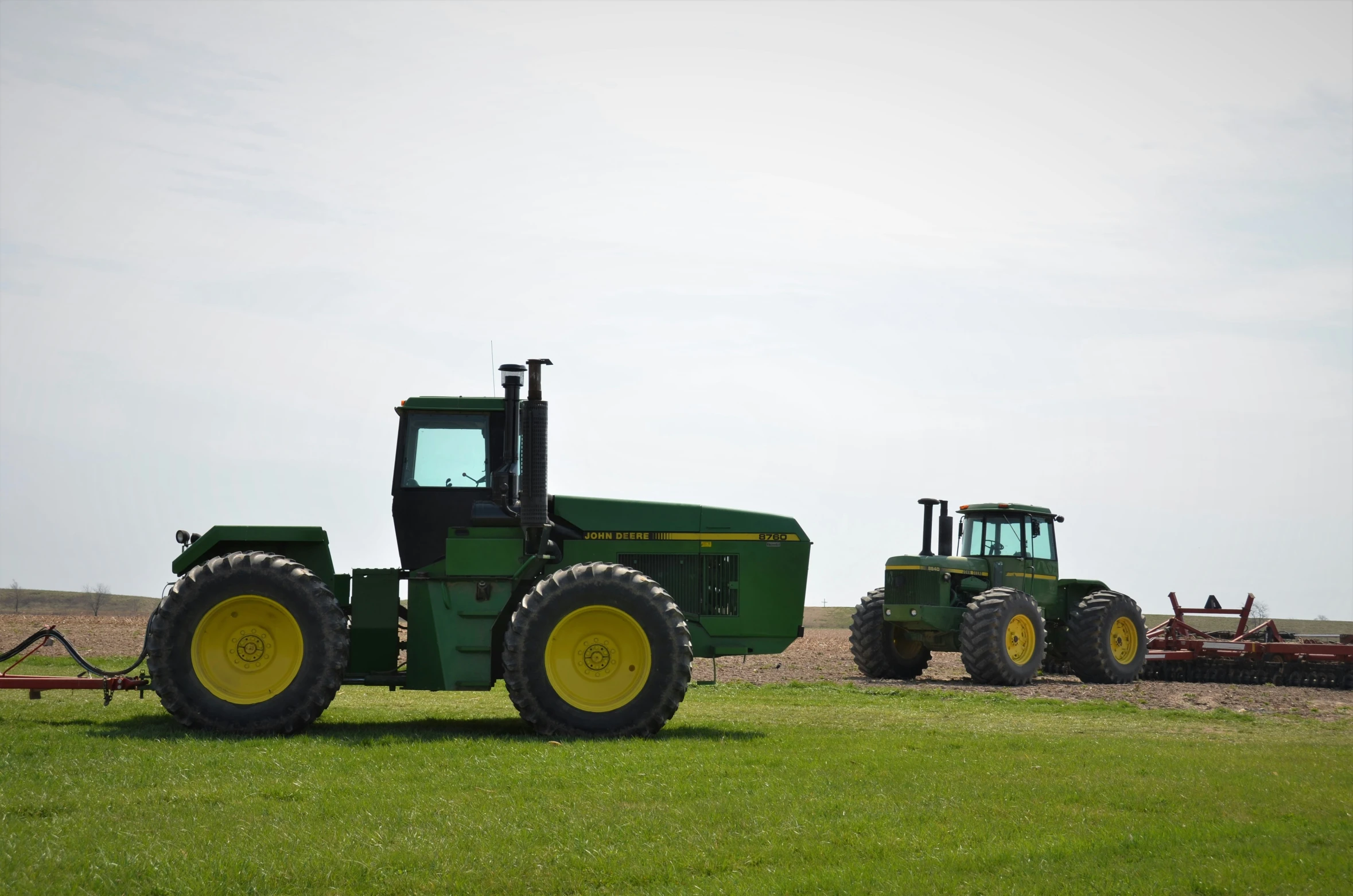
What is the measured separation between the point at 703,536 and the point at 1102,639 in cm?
1285

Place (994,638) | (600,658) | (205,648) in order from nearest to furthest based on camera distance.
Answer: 1. (205,648)
2. (600,658)
3. (994,638)

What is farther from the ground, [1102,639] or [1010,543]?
[1010,543]

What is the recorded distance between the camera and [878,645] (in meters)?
23.8

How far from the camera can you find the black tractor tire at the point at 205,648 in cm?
1216

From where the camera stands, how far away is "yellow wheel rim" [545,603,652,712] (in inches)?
488

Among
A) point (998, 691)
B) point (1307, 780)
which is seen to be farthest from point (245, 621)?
point (998, 691)

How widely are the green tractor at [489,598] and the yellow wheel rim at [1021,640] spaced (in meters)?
9.81

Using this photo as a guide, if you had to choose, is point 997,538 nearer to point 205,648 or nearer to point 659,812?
point 205,648

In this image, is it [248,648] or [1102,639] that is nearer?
[248,648]

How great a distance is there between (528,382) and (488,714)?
15.1 feet

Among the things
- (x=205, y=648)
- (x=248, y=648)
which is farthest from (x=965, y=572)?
(x=205, y=648)

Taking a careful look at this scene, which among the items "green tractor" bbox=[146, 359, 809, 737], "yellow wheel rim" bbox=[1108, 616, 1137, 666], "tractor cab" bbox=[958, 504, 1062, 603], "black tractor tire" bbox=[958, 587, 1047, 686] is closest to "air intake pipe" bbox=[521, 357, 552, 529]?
"green tractor" bbox=[146, 359, 809, 737]

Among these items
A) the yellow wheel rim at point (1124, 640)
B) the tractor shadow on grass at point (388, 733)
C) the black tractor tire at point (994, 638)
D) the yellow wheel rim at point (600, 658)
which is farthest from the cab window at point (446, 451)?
the yellow wheel rim at point (1124, 640)

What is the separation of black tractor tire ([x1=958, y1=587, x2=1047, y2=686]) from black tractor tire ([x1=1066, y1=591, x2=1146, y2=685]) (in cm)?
186
